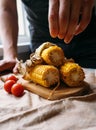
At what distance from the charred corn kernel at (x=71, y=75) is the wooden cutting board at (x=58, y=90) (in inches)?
0.6

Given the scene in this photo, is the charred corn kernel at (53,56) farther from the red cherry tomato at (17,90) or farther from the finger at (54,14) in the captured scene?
the finger at (54,14)

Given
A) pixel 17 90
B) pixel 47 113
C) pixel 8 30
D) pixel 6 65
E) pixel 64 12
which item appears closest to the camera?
pixel 64 12

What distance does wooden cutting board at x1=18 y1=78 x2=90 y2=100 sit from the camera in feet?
2.05

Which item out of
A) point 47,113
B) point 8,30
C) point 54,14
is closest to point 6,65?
point 8,30

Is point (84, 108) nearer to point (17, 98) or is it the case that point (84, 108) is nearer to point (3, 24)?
point (17, 98)

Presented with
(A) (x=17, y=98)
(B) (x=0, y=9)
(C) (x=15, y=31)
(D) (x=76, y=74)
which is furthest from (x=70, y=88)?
(B) (x=0, y=9)

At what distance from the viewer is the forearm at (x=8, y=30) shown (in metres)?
1.02

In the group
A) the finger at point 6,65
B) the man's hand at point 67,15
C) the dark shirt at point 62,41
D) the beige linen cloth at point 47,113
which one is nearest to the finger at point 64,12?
the man's hand at point 67,15

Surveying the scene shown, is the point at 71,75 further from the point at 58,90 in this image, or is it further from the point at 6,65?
the point at 6,65

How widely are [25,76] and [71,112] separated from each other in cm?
25

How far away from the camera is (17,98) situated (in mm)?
638

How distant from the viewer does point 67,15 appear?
40 cm

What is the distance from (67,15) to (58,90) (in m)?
0.29

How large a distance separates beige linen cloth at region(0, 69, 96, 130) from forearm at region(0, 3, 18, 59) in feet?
1.33
